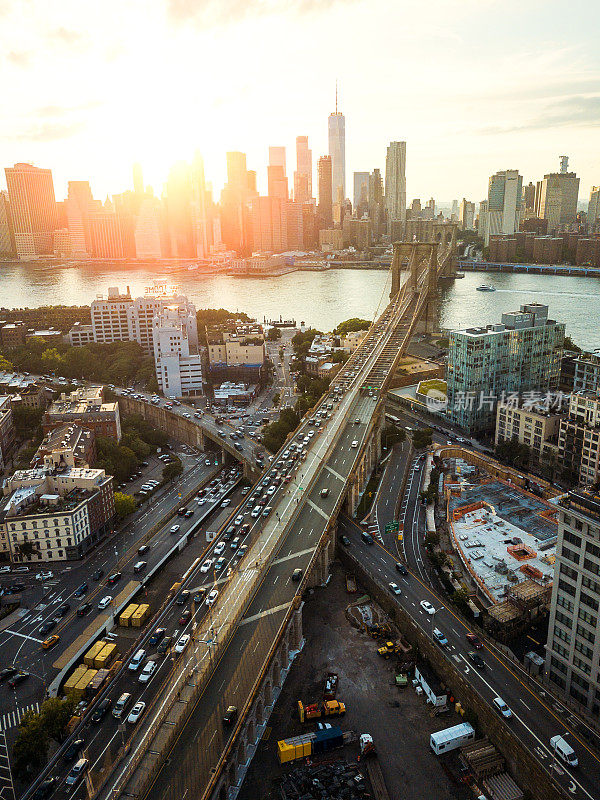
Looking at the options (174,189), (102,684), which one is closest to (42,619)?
(102,684)

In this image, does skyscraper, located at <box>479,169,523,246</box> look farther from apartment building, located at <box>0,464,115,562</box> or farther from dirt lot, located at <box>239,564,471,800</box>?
dirt lot, located at <box>239,564,471,800</box>

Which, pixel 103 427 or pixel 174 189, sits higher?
pixel 174 189

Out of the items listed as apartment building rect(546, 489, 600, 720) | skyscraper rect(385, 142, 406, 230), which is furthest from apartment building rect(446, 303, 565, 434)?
skyscraper rect(385, 142, 406, 230)

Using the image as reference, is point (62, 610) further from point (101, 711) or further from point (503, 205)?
point (503, 205)

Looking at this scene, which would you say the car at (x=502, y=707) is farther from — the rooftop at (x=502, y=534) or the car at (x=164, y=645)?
the car at (x=164, y=645)

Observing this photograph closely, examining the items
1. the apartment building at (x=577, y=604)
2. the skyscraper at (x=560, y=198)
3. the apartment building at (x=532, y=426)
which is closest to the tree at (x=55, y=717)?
the apartment building at (x=577, y=604)

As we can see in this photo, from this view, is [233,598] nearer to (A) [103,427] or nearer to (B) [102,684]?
(B) [102,684]
